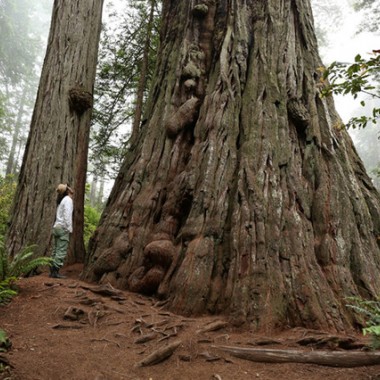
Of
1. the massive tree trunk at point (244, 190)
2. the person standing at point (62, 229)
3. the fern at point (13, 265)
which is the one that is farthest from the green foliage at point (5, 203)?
the massive tree trunk at point (244, 190)

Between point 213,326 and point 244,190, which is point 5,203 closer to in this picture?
point 244,190

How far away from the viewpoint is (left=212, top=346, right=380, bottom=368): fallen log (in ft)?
8.68

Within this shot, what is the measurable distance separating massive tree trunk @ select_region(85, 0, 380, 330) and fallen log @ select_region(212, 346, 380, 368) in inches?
20.6

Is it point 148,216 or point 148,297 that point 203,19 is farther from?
point 148,297

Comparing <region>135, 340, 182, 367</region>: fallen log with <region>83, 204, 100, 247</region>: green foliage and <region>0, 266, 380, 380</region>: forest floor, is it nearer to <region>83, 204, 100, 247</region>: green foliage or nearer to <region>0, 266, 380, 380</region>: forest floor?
<region>0, 266, 380, 380</region>: forest floor

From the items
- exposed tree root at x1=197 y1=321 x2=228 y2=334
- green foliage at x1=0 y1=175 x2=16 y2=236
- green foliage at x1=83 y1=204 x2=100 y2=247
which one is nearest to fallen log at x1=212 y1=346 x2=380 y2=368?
exposed tree root at x1=197 y1=321 x2=228 y2=334

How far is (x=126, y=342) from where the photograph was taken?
315cm

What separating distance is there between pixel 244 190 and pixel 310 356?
2127 millimetres

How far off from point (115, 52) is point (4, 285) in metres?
8.48

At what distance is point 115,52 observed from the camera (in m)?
10.4

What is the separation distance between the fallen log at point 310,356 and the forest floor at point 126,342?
4 cm

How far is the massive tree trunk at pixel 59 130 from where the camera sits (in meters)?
5.67

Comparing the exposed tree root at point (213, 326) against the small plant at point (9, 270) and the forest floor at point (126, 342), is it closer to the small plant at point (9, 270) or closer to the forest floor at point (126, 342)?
the forest floor at point (126, 342)

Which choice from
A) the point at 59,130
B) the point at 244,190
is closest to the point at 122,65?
the point at 59,130
